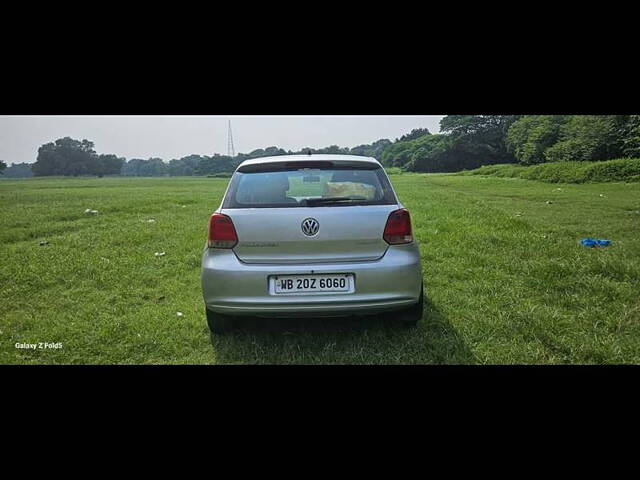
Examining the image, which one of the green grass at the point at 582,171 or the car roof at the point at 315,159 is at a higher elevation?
the car roof at the point at 315,159

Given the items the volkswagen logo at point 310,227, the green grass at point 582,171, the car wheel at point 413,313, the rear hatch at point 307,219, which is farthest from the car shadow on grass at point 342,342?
the green grass at point 582,171

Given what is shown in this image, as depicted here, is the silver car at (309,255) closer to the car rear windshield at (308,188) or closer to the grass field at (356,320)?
the car rear windshield at (308,188)

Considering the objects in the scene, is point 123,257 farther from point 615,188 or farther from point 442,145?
point 442,145

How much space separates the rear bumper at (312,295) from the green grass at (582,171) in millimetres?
12650

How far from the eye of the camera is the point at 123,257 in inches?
224

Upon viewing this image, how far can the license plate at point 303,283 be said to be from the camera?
277cm

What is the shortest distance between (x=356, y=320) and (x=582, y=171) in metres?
15.1

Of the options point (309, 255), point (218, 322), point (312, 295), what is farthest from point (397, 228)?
point (218, 322)

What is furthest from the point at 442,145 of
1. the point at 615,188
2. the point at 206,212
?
the point at 206,212

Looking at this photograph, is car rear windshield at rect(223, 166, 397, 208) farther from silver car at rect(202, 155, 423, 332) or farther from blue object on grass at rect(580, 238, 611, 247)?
blue object on grass at rect(580, 238, 611, 247)

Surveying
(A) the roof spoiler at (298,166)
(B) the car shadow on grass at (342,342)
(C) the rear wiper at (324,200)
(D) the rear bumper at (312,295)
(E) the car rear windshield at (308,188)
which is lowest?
(B) the car shadow on grass at (342,342)

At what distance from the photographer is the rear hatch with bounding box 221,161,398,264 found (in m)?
2.78

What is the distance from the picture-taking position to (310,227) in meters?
2.77
